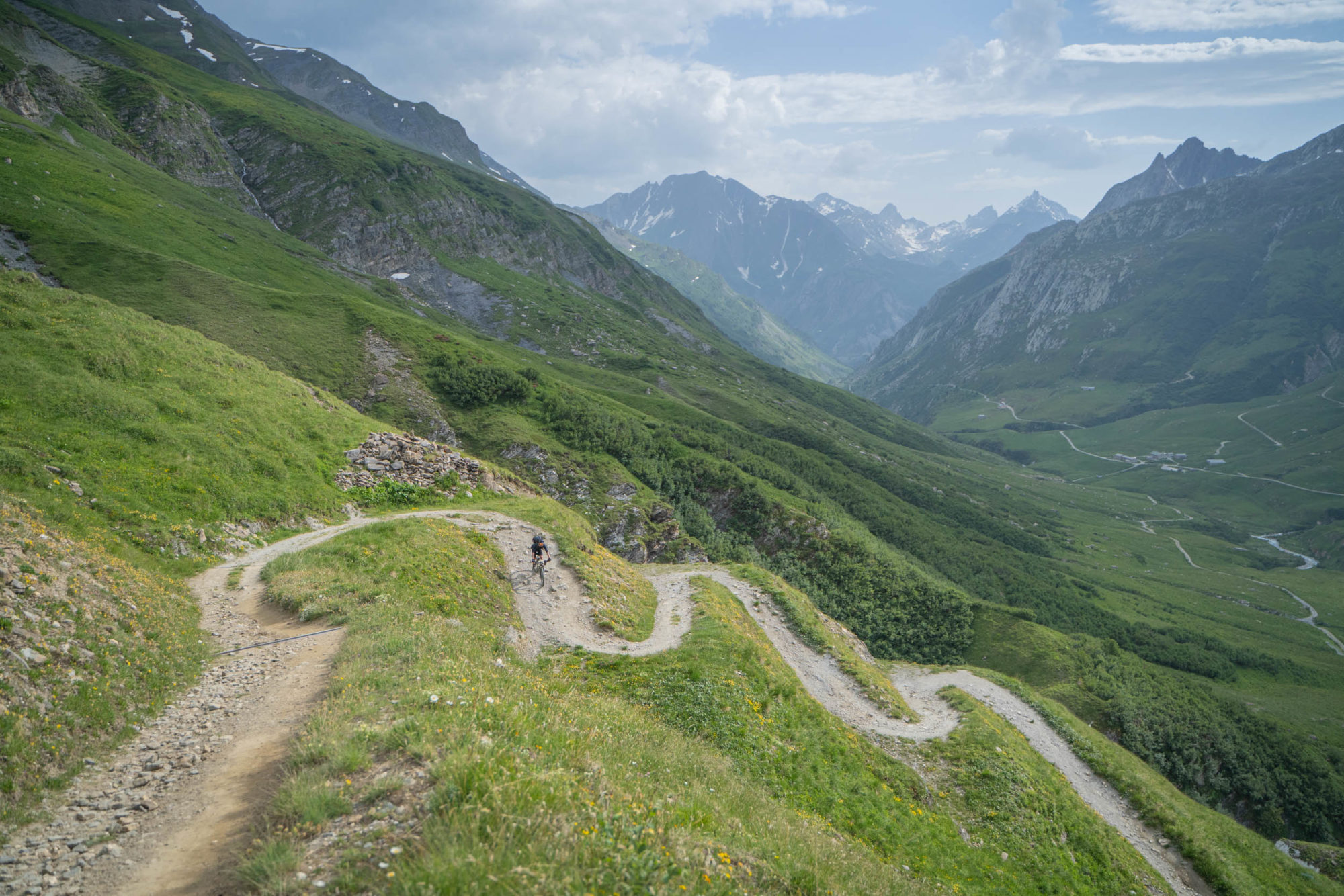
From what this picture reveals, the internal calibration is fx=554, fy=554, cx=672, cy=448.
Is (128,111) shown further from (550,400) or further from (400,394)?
(550,400)

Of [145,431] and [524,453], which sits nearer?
[145,431]

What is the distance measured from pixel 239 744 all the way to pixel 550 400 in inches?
2645

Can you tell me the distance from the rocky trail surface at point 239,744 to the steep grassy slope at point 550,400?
32.4 feet

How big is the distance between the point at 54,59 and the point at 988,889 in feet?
779

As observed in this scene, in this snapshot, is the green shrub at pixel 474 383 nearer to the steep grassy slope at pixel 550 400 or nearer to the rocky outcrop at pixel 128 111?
the steep grassy slope at pixel 550 400

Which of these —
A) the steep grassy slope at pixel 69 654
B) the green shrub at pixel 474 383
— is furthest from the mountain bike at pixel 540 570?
the green shrub at pixel 474 383

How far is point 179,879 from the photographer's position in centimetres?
730

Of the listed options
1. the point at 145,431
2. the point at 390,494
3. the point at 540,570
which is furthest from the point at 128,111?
the point at 540,570

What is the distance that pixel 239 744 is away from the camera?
36.9 ft

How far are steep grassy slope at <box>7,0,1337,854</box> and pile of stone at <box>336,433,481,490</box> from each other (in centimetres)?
520

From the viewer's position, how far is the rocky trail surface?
7.64m

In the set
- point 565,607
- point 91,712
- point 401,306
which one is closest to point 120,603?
point 91,712

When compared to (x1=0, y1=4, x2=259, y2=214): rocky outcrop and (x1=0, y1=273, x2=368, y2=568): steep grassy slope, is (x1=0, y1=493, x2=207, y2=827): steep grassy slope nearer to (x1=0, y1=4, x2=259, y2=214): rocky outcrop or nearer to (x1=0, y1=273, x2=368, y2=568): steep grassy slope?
(x1=0, y1=273, x2=368, y2=568): steep grassy slope

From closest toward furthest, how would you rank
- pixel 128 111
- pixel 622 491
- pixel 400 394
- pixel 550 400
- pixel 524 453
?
pixel 524 453 → pixel 622 491 → pixel 400 394 → pixel 550 400 → pixel 128 111
